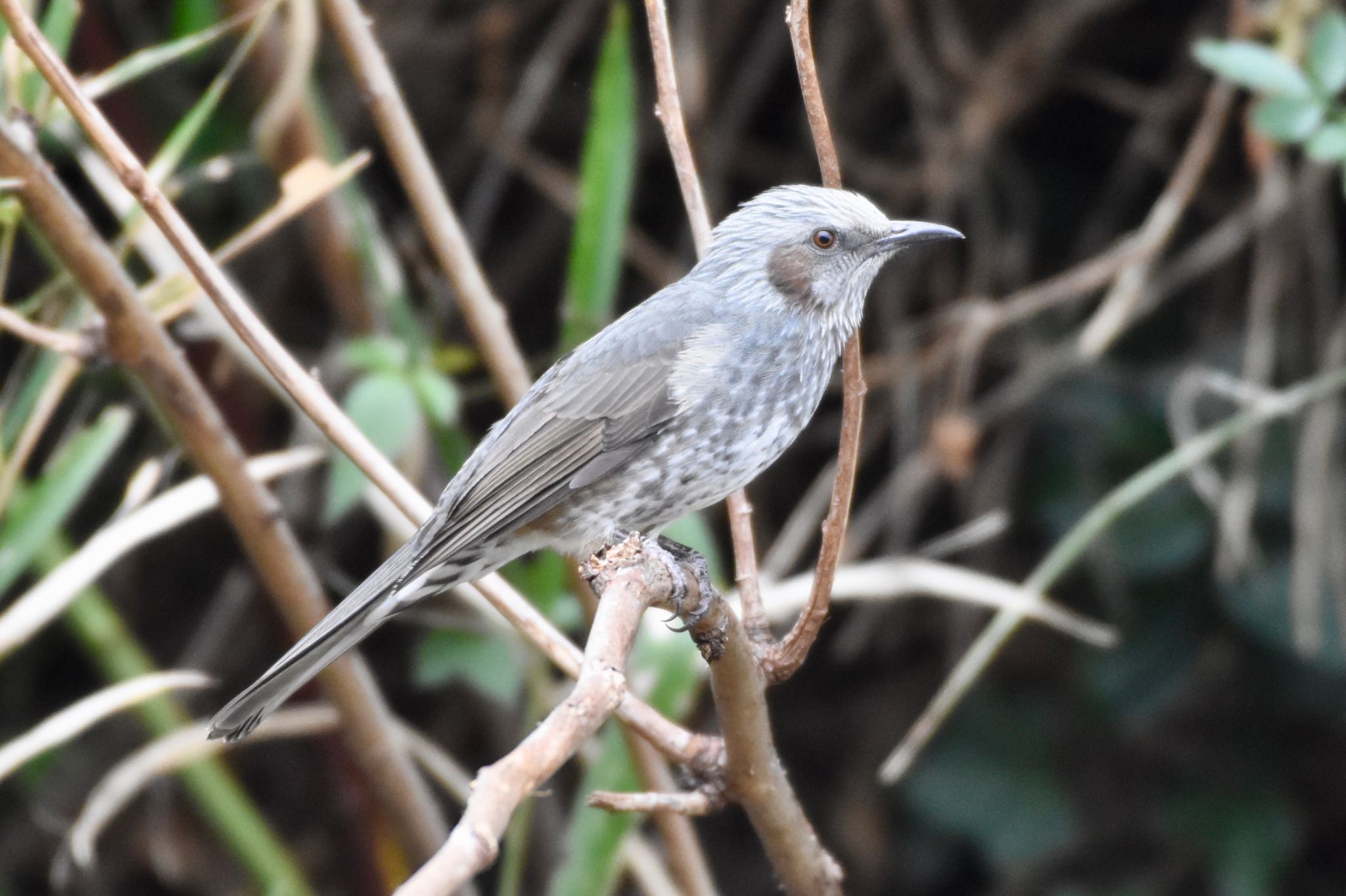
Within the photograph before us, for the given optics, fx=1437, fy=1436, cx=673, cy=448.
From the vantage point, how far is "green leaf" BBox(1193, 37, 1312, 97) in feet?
8.98

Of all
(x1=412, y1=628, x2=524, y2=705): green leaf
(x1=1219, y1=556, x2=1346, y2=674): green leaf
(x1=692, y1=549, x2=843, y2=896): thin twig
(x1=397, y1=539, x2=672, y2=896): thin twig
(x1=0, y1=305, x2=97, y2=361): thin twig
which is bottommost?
(x1=1219, y1=556, x2=1346, y2=674): green leaf

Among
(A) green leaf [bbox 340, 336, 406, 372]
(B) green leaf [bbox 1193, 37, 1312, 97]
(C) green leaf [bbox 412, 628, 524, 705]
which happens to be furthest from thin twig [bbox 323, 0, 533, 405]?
(B) green leaf [bbox 1193, 37, 1312, 97]

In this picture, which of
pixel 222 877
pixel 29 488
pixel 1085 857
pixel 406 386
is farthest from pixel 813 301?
pixel 222 877

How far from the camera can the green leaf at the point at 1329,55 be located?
8.93 feet

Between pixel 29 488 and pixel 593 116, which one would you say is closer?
pixel 29 488

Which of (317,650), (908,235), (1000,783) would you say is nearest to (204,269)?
(317,650)

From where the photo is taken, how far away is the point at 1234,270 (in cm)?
405

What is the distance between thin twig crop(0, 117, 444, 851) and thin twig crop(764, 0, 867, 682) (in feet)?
3.10

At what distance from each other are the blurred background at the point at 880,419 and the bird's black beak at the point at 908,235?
63 centimetres

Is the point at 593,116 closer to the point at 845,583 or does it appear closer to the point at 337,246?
the point at 337,246

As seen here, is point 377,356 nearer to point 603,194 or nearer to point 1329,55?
point 603,194

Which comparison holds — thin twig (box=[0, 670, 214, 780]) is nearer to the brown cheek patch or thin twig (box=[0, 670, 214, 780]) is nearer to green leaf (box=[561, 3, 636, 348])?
green leaf (box=[561, 3, 636, 348])

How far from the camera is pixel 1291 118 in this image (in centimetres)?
275

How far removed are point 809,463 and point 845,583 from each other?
1433 mm
